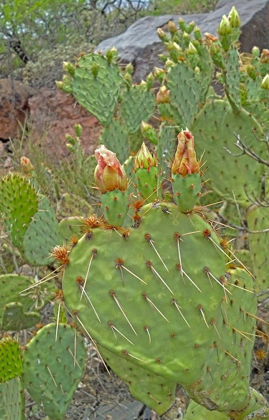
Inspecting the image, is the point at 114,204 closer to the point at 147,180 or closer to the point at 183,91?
the point at 147,180

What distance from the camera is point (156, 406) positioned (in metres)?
2.08

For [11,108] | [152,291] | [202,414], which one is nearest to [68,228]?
[202,414]

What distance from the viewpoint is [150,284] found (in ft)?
4.84

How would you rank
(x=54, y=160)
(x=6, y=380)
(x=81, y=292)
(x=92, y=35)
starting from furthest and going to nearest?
1. (x=92, y=35)
2. (x=54, y=160)
3. (x=6, y=380)
4. (x=81, y=292)

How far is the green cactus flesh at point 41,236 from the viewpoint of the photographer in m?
2.82

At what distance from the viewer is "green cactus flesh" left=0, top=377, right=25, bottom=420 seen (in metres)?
2.15

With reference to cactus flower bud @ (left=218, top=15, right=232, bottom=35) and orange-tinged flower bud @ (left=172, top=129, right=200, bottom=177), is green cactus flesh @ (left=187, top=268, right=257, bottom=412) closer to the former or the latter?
orange-tinged flower bud @ (left=172, top=129, right=200, bottom=177)

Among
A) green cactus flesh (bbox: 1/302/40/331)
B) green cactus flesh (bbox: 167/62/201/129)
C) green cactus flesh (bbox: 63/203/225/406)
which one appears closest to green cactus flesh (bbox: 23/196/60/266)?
green cactus flesh (bbox: 1/302/40/331)

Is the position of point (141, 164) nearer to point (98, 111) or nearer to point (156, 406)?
point (156, 406)

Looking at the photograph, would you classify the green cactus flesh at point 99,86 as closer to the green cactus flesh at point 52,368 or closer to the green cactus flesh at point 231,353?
the green cactus flesh at point 52,368

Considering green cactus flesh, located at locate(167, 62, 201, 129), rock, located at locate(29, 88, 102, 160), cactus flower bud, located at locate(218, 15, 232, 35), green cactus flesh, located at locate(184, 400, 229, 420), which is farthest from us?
rock, located at locate(29, 88, 102, 160)

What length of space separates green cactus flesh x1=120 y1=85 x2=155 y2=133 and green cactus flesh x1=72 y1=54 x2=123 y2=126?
22 centimetres

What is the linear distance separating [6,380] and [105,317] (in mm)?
773

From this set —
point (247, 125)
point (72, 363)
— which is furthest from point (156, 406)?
point (247, 125)
